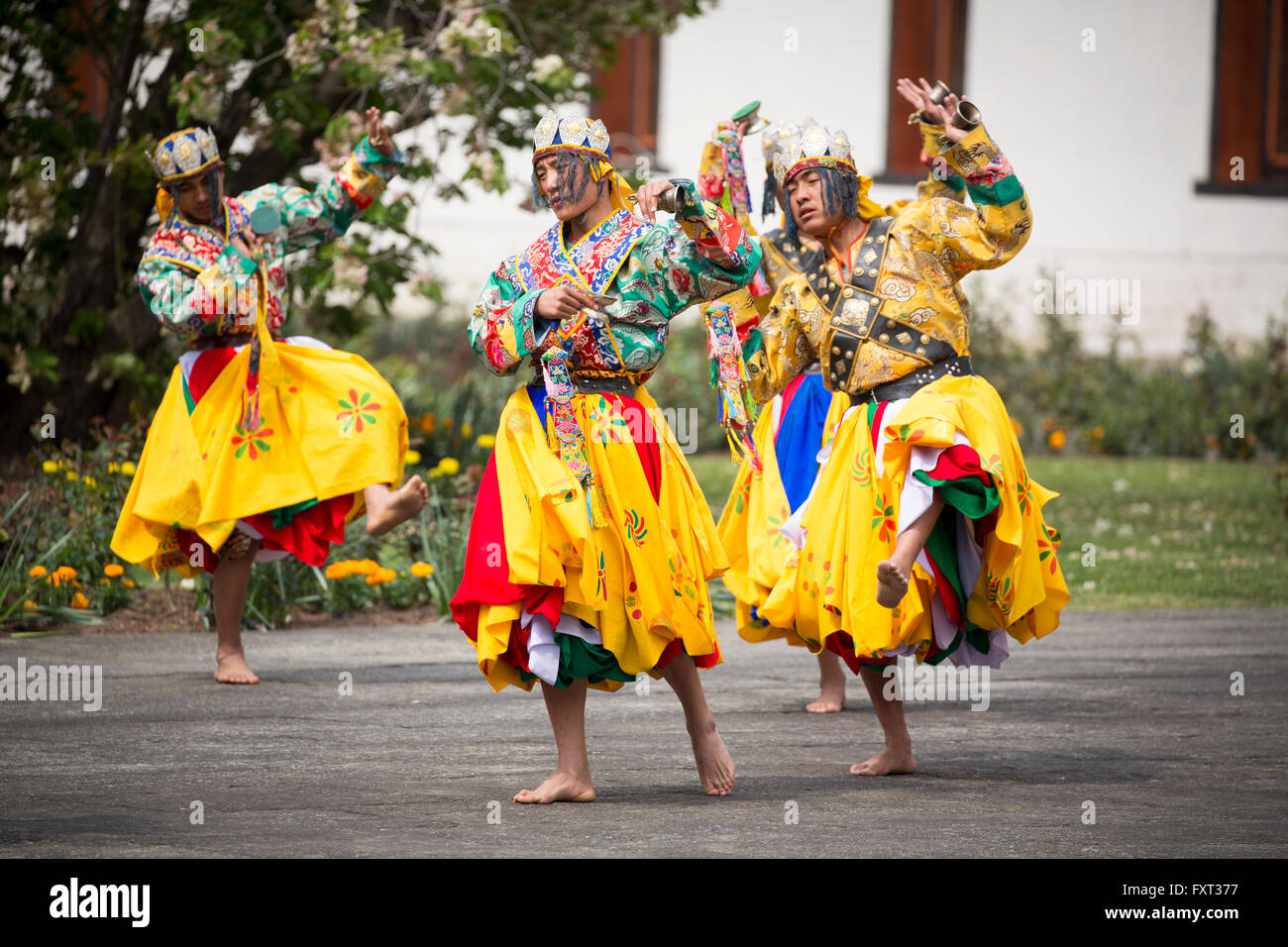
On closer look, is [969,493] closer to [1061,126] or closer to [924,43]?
[924,43]

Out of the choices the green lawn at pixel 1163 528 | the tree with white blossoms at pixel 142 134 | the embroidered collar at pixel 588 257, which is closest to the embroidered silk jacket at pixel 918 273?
the embroidered collar at pixel 588 257

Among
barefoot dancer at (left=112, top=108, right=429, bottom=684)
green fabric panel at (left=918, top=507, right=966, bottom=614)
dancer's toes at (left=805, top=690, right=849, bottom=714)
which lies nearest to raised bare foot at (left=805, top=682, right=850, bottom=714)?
dancer's toes at (left=805, top=690, right=849, bottom=714)

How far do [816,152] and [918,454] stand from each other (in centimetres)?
103

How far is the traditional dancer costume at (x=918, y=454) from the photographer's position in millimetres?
4723

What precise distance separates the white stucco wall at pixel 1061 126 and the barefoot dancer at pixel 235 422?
27.4 feet

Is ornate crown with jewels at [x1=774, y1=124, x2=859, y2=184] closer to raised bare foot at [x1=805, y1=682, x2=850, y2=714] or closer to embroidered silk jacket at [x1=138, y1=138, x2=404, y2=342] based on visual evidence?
raised bare foot at [x1=805, y1=682, x2=850, y2=714]

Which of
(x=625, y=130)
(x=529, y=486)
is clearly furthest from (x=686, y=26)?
(x=529, y=486)

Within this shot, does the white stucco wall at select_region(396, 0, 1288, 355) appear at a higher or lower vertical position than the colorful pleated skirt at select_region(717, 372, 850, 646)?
higher

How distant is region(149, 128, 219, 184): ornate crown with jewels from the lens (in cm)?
622

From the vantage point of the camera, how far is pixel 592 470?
445 centimetres

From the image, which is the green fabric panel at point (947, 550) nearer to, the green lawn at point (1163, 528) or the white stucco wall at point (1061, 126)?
the green lawn at point (1163, 528)

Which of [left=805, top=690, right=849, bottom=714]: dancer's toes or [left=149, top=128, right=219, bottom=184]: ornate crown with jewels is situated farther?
[left=149, top=128, right=219, bottom=184]: ornate crown with jewels

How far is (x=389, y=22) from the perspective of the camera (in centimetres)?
877

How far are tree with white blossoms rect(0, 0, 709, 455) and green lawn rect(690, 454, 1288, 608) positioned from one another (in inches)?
116
